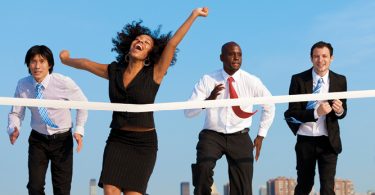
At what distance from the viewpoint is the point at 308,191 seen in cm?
912

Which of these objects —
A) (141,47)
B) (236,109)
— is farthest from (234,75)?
(141,47)

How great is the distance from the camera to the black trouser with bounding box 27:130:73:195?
843 cm

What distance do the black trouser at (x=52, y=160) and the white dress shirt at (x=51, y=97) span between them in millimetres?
101

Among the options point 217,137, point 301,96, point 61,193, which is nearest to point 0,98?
point 61,193

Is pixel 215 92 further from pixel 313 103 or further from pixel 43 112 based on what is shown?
pixel 43 112

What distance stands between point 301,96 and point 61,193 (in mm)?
3223

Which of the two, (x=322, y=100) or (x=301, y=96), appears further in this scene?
(x=322, y=100)

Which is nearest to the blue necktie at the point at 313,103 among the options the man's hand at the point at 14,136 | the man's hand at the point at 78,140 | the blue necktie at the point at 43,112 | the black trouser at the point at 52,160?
the man's hand at the point at 78,140

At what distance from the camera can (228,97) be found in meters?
8.67

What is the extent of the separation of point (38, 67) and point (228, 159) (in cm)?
263

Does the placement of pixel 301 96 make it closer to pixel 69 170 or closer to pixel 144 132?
pixel 144 132

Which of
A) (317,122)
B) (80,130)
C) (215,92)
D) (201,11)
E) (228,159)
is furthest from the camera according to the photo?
(317,122)

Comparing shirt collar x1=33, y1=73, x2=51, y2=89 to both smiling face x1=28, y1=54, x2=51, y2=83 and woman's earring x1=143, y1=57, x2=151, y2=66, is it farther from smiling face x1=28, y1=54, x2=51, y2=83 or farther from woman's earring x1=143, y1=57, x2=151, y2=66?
woman's earring x1=143, y1=57, x2=151, y2=66

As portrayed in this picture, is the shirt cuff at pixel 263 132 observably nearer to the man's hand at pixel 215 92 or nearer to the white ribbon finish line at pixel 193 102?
the white ribbon finish line at pixel 193 102
